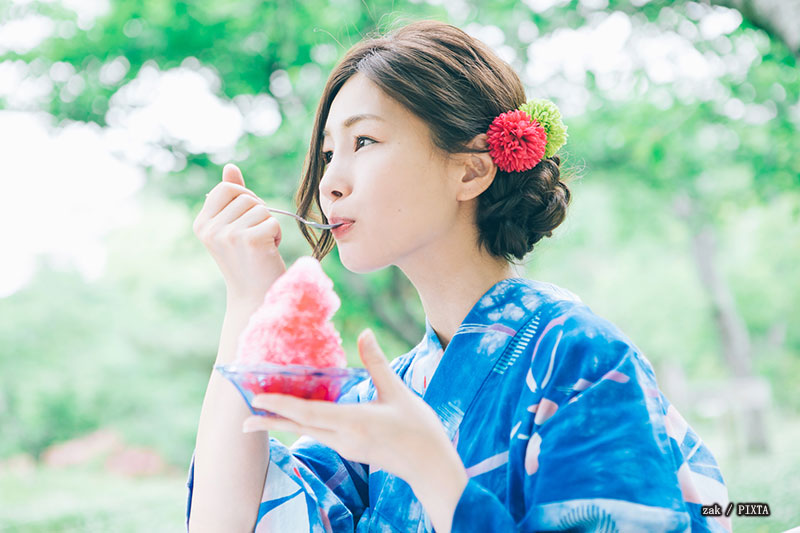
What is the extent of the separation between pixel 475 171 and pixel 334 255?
2856 mm

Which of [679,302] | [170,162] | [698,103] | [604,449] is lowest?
[679,302]

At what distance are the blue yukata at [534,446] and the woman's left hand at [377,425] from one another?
0.08m

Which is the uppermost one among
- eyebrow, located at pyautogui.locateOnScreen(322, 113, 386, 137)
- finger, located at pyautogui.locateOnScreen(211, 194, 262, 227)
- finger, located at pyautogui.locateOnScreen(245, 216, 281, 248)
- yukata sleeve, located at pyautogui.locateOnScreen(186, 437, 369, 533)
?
eyebrow, located at pyautogui.locateOnScreen(322, 113, 386, 137)

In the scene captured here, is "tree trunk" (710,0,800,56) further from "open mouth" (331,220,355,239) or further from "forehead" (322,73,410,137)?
"open mouth" (331,220,355,239)

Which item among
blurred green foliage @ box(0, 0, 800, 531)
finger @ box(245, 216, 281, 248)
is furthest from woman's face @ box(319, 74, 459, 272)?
blurred green foliage @ box(0, 0, 800, 531)

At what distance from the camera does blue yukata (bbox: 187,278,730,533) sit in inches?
38.0

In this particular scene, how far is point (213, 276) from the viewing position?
21.6ft

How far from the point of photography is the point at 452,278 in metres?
1.34

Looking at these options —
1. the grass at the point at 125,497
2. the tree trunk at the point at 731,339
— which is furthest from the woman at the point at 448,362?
the tree trunk at the point at 731,339

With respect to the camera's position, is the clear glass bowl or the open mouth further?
the open mouth

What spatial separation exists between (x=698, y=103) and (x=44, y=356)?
5.52m

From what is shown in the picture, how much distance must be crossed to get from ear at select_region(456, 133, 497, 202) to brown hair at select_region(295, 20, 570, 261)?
15mm

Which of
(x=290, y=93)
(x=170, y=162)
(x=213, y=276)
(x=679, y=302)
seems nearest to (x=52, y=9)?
(x=170, y=162)

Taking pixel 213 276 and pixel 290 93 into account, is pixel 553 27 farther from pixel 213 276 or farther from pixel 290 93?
pixel 213 276
